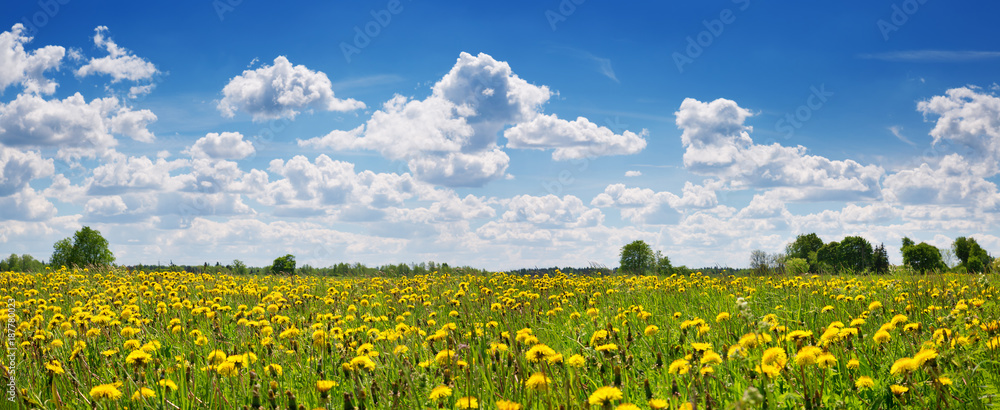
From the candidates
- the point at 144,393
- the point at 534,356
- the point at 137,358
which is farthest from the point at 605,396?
the point at 137,358

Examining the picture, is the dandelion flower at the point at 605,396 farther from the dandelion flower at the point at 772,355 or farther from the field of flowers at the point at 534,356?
the dandelion flower at the point at 772,355

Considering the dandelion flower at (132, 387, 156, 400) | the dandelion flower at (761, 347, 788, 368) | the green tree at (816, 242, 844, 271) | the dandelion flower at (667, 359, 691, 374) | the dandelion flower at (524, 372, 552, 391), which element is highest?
the green tree at (816, 242, 844, 271)

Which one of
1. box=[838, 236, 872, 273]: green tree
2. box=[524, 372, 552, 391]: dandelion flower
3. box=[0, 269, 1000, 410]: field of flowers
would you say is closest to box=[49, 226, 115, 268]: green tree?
box=[0, 269, 1000, 410]: field of flowers

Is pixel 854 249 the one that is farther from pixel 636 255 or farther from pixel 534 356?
pixel 534 356

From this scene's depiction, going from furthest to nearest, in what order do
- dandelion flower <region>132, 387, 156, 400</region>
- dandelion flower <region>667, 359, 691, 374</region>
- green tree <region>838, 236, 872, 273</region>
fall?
green tree <region>838, 236, 872, 273</region> < dandelion flower <region>132, 387, 156, 400</region> < dandelion flower <region>667, 359, 691, 374</region>

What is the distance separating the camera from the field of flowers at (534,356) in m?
3.57

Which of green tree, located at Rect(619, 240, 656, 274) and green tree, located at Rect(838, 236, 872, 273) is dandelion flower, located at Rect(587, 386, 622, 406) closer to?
green tree, located at Rect(619, 240, 656, 274)

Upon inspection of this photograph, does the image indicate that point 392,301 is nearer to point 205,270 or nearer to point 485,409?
point 485,409

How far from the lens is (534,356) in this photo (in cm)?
349

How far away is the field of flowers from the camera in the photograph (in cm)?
357

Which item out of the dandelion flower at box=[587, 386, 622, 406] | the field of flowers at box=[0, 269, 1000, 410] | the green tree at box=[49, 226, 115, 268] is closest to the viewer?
the dandelion flower at box=[587, 386, 622, 406]

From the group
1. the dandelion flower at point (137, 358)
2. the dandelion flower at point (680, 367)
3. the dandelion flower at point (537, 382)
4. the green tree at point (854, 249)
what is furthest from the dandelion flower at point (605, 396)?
the green tree at point (854, 249)

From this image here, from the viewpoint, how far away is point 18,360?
19.8 ft

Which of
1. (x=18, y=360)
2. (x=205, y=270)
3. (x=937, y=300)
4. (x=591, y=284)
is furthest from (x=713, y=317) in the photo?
(x=205, y=270)
